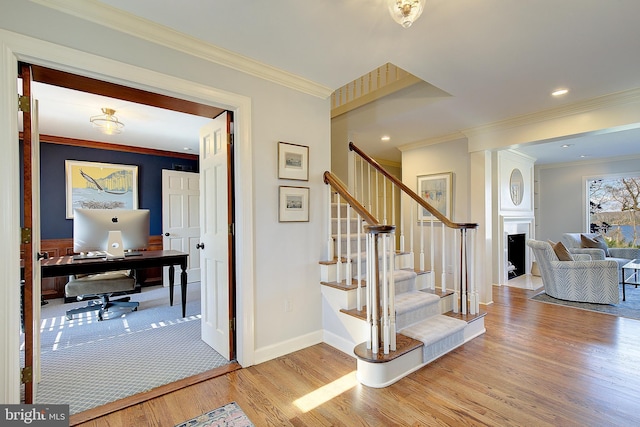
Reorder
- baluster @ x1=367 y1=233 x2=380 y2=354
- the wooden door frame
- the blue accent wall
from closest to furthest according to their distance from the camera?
the wooden door frame, baluster @ x1=367 y1=233 x2=380 y2=354, the blue accent wall

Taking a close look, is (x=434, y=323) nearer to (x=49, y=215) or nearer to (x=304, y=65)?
(x=304, y=65)

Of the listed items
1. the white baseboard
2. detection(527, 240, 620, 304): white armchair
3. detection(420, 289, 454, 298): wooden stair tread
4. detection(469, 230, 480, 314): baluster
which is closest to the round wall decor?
detection(527, 240, 620, 304): white armchair

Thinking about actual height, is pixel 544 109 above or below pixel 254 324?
above

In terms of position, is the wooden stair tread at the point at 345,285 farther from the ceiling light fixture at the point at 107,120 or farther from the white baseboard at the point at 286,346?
the ceiling light fixture at the point at 107,120

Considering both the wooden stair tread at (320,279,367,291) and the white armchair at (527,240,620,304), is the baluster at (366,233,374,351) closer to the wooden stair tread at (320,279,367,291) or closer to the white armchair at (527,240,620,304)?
the wooden stair tread at (320,279,367,291)

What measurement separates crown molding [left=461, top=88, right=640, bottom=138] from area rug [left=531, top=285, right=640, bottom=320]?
2.39 m

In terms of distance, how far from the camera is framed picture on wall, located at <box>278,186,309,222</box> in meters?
2.56

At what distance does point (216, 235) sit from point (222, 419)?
53.9 inches

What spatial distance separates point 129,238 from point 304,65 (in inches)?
107

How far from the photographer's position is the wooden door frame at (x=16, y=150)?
5.00ft

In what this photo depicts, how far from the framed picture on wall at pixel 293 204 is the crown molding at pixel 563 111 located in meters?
2.86

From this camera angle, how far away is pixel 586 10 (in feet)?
5.99

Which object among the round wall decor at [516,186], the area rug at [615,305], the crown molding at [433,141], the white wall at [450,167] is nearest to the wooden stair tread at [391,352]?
the white wall at [450,167]

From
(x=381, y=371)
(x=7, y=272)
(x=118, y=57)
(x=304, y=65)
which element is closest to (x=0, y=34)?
(x=118, y=57)
